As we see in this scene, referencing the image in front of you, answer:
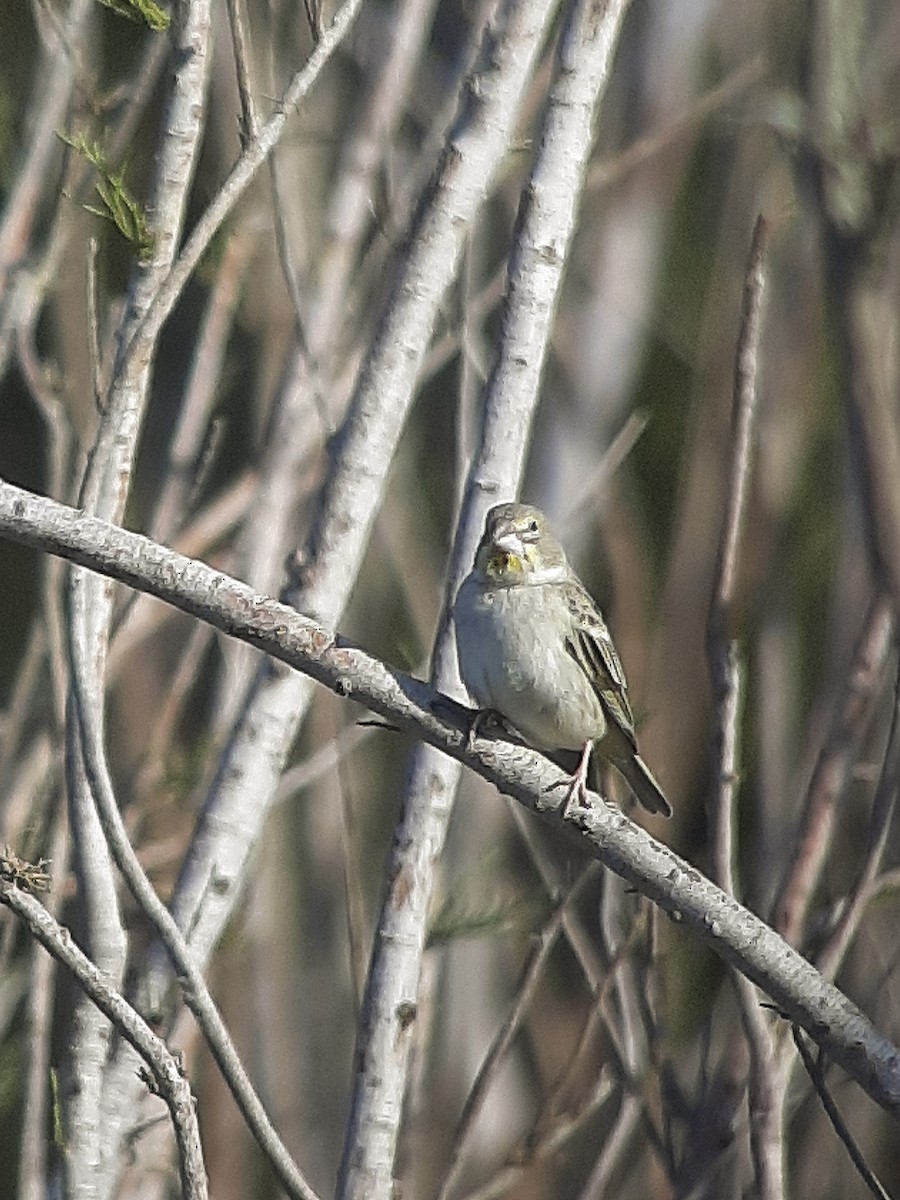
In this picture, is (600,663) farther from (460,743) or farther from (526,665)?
(460,743)

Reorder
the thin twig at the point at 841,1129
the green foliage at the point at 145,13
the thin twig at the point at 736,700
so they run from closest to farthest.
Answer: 1. the thin twig at the point at 841,1129
2. the green foliage at the point at 145,13
3. the thin twig at the point at 736,700

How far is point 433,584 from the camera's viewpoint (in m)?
5.33

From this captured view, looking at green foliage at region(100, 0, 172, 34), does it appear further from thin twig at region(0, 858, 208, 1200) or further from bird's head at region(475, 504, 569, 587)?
thin twig at region(0, 858, 208, 1200)

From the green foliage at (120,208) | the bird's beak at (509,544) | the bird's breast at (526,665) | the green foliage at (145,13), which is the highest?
the green foliage at (145,13)

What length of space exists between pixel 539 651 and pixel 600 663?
205 mm

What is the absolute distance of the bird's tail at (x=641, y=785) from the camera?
3566mm

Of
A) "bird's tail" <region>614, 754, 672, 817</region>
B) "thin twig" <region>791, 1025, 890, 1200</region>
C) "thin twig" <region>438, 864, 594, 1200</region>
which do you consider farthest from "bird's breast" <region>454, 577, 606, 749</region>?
"thin twig" <region>791, 1025, 890, 1200</region>

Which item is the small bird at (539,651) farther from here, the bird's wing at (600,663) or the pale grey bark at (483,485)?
the pale grey bark at (483,485)

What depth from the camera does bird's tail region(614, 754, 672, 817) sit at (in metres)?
3.57

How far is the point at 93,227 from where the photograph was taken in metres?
5.05

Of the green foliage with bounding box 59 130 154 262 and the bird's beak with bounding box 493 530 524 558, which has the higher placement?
the green foliage with bounding box 59 130 154 262

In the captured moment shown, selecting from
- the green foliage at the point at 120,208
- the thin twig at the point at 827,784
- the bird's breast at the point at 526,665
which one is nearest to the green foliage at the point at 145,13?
the green foliage at the point at 120,208

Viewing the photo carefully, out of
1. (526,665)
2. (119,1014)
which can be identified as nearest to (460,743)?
(119,1014)

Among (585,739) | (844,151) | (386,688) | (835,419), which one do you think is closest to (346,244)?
(585,739)
